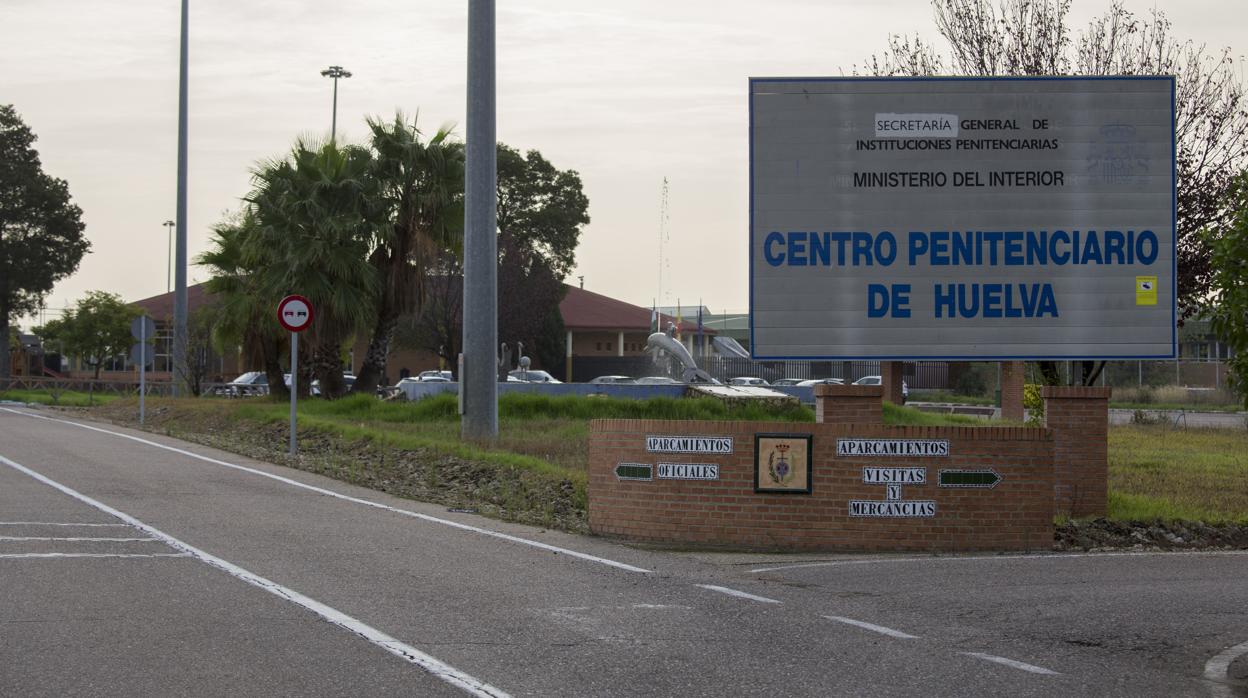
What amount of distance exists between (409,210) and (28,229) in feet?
122

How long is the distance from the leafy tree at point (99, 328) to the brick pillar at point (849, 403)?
176 feet

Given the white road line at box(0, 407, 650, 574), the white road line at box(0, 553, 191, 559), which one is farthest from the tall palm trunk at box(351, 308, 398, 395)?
the white road line at box(0, 553, 191, 559)

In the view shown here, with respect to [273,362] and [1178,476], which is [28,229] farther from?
[1178,476]

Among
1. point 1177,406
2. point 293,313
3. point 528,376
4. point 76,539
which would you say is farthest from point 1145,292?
point 1177,406

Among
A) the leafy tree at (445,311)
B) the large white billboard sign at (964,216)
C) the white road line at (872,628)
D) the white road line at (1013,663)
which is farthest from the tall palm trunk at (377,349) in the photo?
the white road line at (1013,663)

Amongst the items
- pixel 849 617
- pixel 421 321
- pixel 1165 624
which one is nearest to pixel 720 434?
pixel 849 617

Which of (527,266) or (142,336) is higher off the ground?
(527,266)

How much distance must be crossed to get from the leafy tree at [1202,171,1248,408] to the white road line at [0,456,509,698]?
11.6 meters

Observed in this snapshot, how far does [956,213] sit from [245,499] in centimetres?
878

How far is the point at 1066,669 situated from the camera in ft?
24.6

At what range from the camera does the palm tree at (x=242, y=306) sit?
34.6 meters

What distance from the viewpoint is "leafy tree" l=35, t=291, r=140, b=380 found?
62.3 meters

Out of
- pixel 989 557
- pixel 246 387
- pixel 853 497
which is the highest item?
pixel 853 497

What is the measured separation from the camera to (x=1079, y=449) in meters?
14.6
